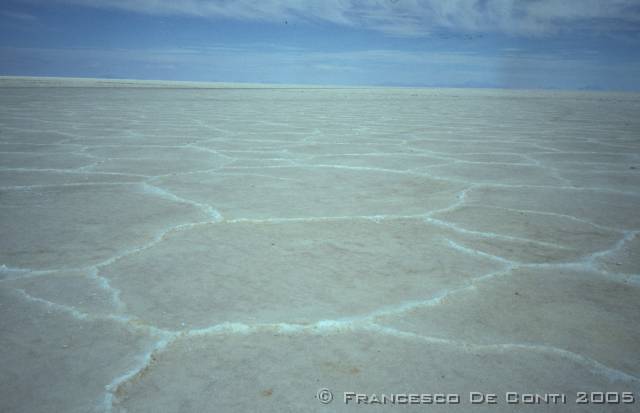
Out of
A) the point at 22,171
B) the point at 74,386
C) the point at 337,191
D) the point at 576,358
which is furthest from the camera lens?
the point at 22,171

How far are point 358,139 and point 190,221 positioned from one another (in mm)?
3122

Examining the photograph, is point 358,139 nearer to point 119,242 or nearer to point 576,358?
point 119,242

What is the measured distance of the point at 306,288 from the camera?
128 cm

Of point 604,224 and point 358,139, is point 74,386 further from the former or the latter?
point 358,139

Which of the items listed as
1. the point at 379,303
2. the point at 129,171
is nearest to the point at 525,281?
the point at 379,303

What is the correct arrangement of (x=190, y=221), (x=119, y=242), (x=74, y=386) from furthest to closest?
1. (x=190, y=221)
2. (x=119, y=242)
3. (x=74, y=386)

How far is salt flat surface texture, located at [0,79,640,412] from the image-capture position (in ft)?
2.92

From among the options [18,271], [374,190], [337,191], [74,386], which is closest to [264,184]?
[337,191]

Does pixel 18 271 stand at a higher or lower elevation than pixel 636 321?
lower

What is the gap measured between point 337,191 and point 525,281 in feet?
4.05

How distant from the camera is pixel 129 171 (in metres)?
2.87

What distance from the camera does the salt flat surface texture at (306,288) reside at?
2.92ft

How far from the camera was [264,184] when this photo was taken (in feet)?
8.37

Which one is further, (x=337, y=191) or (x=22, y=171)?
(x=22, y=171)
